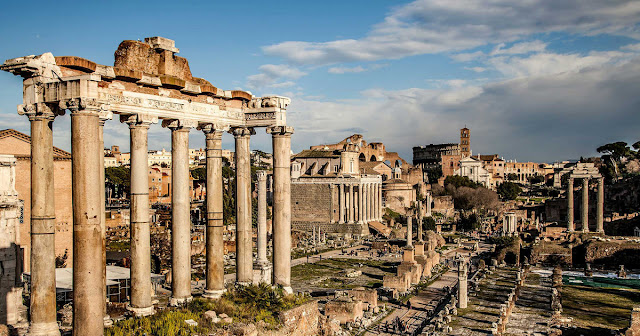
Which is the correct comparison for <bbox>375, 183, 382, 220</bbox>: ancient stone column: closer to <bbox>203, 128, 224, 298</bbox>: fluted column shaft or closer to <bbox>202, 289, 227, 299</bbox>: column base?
<bbox>203, 128, 224, 298</bbox>: fluted column shaft

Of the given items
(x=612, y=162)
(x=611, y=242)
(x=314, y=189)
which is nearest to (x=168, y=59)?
(x=611, y=242)

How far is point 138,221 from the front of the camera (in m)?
12.2

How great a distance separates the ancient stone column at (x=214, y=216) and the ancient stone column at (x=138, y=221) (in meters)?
2.22

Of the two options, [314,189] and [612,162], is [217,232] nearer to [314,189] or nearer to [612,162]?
[314,189]

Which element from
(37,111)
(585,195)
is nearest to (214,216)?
(37,111)

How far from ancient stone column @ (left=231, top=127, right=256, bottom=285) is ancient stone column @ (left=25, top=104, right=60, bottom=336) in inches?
215

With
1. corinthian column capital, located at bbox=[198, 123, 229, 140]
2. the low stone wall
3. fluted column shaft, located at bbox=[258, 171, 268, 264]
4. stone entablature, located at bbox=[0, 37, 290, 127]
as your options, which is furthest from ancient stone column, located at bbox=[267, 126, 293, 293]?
the low stone wall

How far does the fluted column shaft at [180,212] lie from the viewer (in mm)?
13234

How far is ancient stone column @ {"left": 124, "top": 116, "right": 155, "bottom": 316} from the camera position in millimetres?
12156

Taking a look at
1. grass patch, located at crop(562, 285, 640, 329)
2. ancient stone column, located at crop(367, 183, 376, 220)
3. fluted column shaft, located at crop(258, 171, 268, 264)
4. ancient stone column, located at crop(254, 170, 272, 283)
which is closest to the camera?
ancient stone column, located at crop(254, 170, 272, 283)

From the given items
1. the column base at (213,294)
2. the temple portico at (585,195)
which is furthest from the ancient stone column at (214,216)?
the temple portico at (585,195)

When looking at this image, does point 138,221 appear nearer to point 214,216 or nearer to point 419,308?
point 214,216

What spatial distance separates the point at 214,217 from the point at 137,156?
9.45 ft

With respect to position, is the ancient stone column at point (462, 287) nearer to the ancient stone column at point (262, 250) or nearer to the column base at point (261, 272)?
the ancient stone column at point (262, 250)
